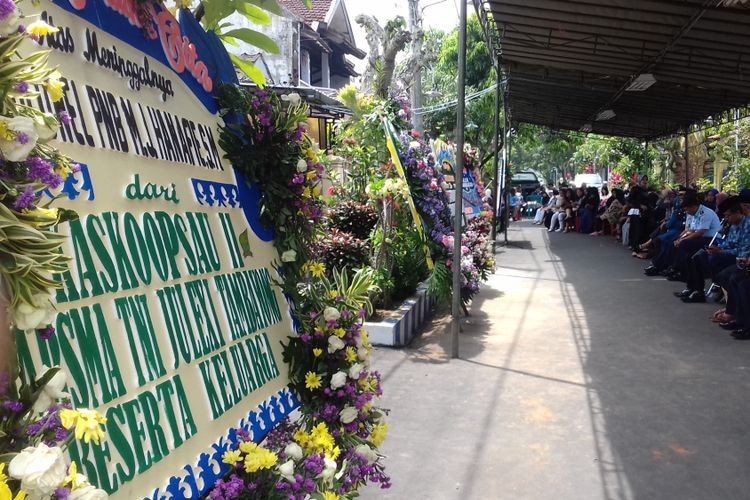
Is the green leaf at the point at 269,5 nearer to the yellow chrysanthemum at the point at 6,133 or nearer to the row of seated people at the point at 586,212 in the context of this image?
the yellow chrysanthemum at the point at 6,133

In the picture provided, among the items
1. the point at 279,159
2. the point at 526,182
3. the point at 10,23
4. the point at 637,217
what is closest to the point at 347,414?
the point at 279,159

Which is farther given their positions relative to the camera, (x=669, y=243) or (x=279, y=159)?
(x=669, y=243)

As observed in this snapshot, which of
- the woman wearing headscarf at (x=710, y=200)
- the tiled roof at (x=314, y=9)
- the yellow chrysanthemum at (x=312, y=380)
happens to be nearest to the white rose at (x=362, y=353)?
the yellow chrysanthemum at (x=312, y=380)

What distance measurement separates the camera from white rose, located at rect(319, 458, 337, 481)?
2162 millimetres

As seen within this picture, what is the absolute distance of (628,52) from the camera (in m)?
8.66

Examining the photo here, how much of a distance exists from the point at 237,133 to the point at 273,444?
1129 millimetres

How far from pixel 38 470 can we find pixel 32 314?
10.8 inches

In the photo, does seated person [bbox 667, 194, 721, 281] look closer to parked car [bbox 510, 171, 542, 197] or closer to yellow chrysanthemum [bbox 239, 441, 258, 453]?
yellow chrysanthemum [bbox 239, 441, 258, 453]

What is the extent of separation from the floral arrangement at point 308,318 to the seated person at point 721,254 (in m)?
5.64

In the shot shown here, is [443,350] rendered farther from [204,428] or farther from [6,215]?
[6,215]

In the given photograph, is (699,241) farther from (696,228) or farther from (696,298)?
(696,298)

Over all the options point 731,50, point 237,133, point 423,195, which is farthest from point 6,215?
point 731,50

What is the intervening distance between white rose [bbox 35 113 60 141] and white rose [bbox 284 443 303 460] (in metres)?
1.34

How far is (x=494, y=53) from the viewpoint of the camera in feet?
34.3
